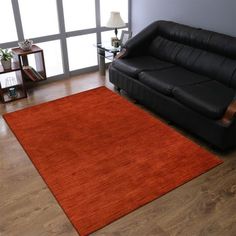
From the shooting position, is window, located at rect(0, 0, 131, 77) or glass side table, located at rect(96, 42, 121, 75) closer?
window, located at rect(0, 0, 131, 77)

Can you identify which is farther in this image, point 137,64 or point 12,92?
point 12,92

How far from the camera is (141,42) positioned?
4.20 m

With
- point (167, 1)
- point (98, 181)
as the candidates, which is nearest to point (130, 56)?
point (167, 1)

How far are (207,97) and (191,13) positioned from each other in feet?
5.41

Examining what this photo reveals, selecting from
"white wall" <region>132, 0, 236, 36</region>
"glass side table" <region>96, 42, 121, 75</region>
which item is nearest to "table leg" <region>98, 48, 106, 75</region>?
"glass side table" <region>96, 42, 121, 75</region>

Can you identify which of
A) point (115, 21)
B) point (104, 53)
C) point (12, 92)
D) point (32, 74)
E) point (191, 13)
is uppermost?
point (191, 13)

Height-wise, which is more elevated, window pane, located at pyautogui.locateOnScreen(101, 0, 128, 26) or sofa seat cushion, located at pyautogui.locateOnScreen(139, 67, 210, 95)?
window pane, located at pyautogui.locateOnScreen(101, 0, 128, 26)

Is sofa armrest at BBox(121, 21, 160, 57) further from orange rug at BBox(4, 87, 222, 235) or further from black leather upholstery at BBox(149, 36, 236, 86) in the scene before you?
orange rug at BBox(4, 87, 222, 235)

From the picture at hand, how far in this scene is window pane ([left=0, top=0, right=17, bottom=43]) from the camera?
395 centimetres

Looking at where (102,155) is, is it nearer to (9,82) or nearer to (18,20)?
(9,82)

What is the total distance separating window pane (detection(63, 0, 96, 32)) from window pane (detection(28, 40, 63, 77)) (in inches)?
12.7

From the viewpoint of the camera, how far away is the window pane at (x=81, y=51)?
15.6ft

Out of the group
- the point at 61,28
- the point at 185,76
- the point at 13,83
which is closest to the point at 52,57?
the point at 61,28

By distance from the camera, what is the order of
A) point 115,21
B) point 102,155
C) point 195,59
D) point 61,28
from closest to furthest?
point 102,155, point 195,59, point 115,21, point 61,28
